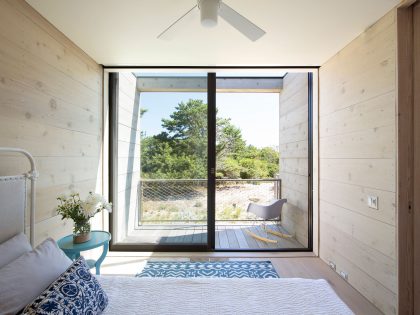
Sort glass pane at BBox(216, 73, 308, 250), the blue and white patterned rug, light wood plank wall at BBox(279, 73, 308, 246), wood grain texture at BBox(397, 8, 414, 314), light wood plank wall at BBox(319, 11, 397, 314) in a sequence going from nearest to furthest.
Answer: wood grain texture at BBox(397, 8, 414, 314) → light wood plank wall at BBox(319, 11, 397, 314) → the blue and white patterned rug → light wood plank wall at BBox(279, 73, 308, 246) → glass pane at BBox(216, 73, 308, 250)

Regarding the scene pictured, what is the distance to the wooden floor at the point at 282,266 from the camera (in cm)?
220

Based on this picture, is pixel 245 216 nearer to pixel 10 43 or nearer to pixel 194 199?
pixel 194 199

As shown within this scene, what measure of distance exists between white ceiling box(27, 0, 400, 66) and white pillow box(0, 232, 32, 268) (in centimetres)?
172

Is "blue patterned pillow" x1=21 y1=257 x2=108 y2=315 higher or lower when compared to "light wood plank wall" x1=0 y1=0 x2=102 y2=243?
lower

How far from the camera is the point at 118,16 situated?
6.29 ft

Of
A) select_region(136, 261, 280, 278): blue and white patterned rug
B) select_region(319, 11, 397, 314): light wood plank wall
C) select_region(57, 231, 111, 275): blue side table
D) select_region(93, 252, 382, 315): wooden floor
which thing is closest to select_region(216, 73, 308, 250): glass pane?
select_region(93, 252, 382, 315): wooden floor

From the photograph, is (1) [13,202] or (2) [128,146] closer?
(1) [13,202]

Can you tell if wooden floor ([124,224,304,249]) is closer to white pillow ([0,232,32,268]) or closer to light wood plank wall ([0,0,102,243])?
light wood plank wall ([0,0,102,243])

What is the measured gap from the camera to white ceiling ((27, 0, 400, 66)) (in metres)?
1.78

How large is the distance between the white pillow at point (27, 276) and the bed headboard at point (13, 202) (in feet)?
1.15

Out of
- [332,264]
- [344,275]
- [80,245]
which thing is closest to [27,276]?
[80,245]

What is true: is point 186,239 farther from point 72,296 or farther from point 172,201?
point 72,296

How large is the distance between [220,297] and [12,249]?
47.1 inches

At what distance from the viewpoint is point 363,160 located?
6.95 ft
